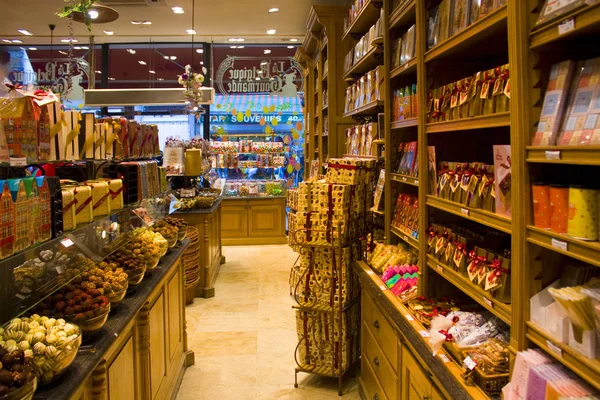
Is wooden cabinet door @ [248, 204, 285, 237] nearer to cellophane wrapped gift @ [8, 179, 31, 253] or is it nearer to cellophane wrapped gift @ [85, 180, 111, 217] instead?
cellophane wrapped gift @ [85, 180, 111, 217]

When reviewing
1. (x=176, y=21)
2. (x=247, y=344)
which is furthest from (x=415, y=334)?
(x=176, y=21)

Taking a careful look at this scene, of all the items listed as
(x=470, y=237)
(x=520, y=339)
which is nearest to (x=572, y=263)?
(x=520, y=339)

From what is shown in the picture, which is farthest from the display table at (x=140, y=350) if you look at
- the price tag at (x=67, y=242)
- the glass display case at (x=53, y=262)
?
the price tag at (x=67, y=242)

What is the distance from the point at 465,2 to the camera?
223 cm

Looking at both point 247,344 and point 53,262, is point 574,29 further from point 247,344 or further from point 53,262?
point 247,344

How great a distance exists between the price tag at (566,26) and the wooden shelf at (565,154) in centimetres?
32

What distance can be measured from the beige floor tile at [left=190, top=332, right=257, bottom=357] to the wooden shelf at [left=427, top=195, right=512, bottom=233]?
2.60 meters

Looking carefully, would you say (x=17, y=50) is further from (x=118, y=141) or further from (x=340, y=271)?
(x=340, y=271)

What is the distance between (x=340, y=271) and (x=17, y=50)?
9.50 meters

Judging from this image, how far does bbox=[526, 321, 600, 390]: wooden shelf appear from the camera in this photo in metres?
1.29

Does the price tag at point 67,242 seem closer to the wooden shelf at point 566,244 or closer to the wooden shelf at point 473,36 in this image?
the wooden shelf at point 566,244

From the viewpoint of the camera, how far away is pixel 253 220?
31.0 ft

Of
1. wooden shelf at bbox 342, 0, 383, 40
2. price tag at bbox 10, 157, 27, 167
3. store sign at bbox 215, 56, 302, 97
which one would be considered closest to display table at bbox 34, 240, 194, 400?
price tag at bbox 10, 157, 27, 167

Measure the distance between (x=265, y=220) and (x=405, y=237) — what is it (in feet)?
21.0
